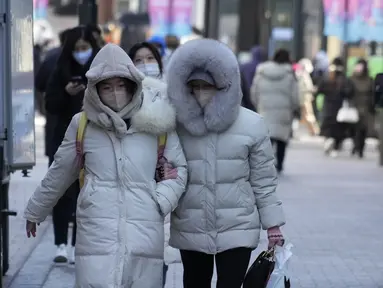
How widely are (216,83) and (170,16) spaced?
2871 centimetres

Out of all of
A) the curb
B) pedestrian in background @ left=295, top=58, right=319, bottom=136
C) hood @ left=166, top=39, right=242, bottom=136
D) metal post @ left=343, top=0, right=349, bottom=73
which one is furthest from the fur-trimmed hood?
metal post @ left=343, top=0, right=349, bottom=73

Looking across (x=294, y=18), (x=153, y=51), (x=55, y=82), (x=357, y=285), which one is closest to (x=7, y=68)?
(x=153, y=51)

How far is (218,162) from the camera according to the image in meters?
5.88

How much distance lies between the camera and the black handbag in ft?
19.2

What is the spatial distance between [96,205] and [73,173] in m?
0.32

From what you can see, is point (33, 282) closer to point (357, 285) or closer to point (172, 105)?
point (357, 285)

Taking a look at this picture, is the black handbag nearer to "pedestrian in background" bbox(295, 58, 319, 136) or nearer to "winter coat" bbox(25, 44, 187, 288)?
"winter coat" bbox(25, 44, 187, 288)

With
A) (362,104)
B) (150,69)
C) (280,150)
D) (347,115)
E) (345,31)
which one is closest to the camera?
(150,69)

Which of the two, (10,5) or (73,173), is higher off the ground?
(10,5)

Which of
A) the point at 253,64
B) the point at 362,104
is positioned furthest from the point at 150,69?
the point at 362,104

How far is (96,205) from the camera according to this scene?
5.51 metres

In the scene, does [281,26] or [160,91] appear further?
[281,26]

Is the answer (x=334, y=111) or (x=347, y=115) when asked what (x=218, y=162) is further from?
(x=334, y=111)

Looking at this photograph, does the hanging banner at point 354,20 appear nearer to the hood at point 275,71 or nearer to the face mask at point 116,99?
the hood at point 275,71
